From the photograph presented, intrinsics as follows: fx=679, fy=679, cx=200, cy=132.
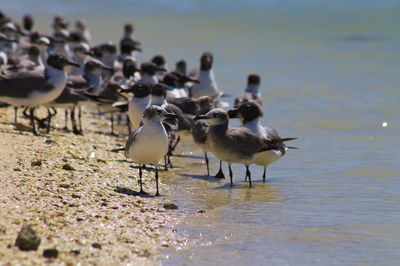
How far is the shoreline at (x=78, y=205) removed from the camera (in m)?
5.00

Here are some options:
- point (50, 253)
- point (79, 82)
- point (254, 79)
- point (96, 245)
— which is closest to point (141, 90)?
point (79, 82)

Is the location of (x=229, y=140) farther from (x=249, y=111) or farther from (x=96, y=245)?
(x=96, y=245)

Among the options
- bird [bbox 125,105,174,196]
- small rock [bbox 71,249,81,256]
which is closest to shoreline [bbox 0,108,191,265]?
small rock [bbox 71,249,81,256]

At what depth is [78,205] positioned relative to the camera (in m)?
6.10

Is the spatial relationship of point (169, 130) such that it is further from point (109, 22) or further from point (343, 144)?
point (109, 22)

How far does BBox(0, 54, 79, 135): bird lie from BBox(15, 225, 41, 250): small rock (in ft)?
16.5

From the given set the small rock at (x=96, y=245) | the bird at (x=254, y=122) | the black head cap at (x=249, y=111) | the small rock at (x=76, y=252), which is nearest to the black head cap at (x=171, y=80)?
the bird at (x=254, y=122)

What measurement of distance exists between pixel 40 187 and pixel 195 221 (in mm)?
1503

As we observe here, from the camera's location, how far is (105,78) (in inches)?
534

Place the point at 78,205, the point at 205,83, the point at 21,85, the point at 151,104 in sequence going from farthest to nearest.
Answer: the point at 205,83 < the point at 21,85 < the point at 151,104 < the point at 78,205

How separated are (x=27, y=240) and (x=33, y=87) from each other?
544cm

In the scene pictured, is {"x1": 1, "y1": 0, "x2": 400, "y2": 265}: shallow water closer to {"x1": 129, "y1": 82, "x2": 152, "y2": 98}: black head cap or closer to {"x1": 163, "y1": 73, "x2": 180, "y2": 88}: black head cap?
{"x1": 129, "y1": 82, "x2": 152, "y2": 98}: black head cap

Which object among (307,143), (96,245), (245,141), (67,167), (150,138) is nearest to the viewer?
(96,245)

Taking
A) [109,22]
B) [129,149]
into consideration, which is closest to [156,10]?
[109,22]
